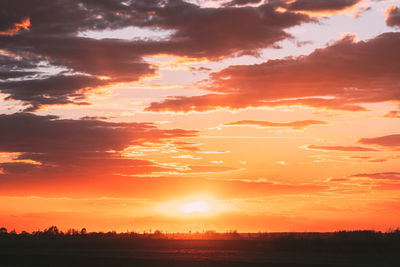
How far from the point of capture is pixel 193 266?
141ft

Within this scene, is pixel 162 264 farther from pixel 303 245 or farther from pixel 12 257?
pixel 303 245

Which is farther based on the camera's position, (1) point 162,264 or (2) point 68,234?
(2) point 68,234

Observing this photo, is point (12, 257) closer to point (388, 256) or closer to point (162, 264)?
point (162, 264)

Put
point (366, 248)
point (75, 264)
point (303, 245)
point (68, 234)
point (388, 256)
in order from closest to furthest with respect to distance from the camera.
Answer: point (75, 264), point (388, 256), point (366, 248), point (303, 245), point (68, 234)

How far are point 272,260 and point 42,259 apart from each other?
65.1ft

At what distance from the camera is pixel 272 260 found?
48125 mm

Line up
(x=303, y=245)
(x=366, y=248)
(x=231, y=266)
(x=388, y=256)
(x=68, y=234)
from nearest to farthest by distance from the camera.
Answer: (x=231, y=266), (x=388, y=256), (x=366, y=248), (x=303, y=245), (x=68, y=234)

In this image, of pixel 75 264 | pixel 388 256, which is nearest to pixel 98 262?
pixel 75 264

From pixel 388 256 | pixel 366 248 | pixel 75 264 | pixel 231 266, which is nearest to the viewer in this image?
pixel 231 266

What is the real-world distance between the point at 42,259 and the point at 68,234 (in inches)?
2665

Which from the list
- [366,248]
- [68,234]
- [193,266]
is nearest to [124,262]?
[193,266]

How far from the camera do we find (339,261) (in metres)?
47.3

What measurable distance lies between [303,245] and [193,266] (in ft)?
88.4

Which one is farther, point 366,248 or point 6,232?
point 6,232
